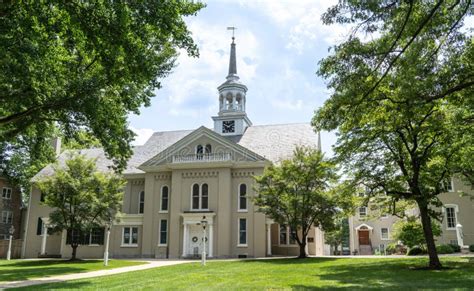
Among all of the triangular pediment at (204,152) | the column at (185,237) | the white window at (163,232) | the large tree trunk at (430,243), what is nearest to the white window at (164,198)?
the white window at (163,232)

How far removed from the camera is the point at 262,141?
3622 centimetres

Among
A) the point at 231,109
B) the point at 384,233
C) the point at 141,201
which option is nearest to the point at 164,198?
the point at 141,201

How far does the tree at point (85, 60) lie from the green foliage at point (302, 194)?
11.3 metres

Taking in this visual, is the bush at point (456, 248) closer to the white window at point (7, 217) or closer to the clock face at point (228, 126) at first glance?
the clock face at point (228, 126)

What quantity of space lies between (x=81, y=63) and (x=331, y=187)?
679 inches

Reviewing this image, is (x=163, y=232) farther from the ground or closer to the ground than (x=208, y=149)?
closer to the ground

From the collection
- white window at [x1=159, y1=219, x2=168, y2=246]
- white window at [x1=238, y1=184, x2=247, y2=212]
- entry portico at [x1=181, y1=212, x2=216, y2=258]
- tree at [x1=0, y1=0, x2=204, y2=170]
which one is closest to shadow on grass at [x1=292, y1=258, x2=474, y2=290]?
tree at [x1=0, y1=0, x2=204, y2=170]

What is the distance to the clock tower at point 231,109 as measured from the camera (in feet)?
125

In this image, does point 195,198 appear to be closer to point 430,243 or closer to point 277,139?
point 277,139

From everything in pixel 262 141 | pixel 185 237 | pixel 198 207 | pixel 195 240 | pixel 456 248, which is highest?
pixel 262 141

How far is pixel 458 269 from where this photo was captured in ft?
51.0

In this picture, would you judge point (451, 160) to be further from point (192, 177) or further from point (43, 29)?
point (192, 177)

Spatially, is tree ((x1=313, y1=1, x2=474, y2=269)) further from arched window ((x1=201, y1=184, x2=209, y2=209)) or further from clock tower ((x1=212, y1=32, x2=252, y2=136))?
clock tower ((x1=212, y1=32, x2=252, y2=136))

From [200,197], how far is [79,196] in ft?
28.3
